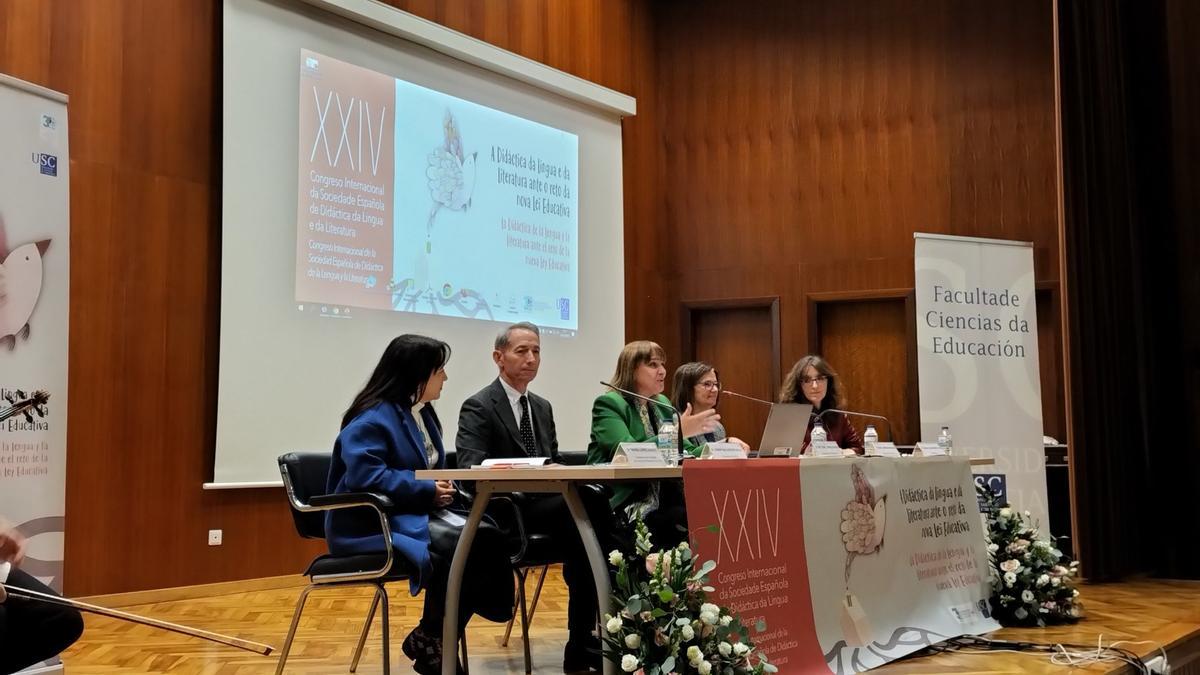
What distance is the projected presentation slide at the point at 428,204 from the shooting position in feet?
19.4

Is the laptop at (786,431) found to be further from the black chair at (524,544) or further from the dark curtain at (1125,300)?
the dark curtain at (1125,300)

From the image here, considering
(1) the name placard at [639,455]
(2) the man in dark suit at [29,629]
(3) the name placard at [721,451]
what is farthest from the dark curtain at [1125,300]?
(2) the man in dark suit at [29,629]

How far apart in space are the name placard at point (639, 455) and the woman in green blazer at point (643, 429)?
43 cm

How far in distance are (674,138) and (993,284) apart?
3039 millimetres

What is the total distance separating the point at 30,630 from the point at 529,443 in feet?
6.41

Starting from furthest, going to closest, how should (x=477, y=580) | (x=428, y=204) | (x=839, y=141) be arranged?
Answer: (x=839, y=141)
(x=428, y=204)
(x=477, y=580)

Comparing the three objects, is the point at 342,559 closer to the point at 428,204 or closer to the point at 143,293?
the point at 143,293

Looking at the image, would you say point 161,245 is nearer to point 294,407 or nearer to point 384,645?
point 294,407

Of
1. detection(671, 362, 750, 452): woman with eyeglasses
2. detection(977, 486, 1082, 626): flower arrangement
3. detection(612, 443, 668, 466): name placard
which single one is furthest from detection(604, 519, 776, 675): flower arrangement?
detection(977, 486, 1082, 626): flower arrangement

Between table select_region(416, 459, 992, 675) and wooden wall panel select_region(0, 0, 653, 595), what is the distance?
281 cm

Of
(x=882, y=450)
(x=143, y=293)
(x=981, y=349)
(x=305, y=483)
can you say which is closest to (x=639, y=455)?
(x=305, y=483)

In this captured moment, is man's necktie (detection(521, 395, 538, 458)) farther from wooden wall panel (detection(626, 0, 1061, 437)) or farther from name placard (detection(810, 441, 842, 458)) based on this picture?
wooden wall panel (detection(626, 0, 1061, 437))

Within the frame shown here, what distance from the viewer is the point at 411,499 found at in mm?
3062

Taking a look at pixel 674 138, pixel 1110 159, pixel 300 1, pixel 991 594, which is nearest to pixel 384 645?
pixel 991 594
